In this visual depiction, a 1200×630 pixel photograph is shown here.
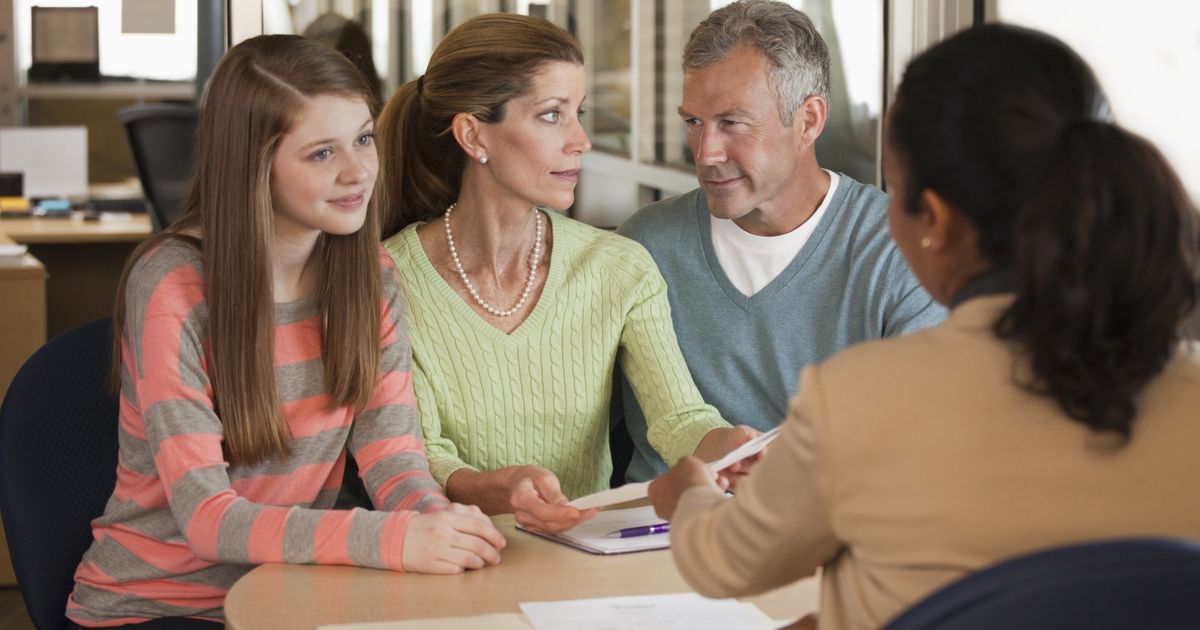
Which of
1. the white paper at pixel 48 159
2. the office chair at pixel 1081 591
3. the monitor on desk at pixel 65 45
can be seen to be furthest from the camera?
the monitor on desk at pixel 65 45

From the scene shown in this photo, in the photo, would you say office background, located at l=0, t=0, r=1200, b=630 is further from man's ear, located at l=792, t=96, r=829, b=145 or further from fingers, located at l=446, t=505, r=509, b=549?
fingers, located at l=446, t=505, r=509, b=549

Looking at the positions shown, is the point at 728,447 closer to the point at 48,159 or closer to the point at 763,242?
the point at 763,242

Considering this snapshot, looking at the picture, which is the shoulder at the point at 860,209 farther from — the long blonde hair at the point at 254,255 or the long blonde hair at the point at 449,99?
the long blonde hair at the point at 254,255

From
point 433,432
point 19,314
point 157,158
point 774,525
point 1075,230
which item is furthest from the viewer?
point 157,158

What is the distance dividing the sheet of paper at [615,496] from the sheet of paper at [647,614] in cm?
11

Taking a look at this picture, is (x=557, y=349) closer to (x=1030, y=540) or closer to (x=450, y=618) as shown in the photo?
(x=450, y=618)

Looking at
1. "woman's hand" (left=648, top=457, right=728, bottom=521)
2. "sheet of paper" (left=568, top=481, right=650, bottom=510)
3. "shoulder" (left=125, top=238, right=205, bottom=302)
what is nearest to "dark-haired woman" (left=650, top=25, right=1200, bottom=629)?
"woman's hand" (left=648, top=457, right=728, bottom=521)

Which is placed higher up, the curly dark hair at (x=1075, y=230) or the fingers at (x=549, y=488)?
the curly dark hair at (x=1075, y=230)

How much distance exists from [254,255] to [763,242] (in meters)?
0.87

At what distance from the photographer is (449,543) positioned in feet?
4.98

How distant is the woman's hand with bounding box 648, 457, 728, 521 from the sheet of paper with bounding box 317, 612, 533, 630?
0.17 meters

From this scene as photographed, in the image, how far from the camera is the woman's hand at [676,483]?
50.5 inches

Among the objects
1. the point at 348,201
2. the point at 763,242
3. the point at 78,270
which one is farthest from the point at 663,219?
the point at 78,270

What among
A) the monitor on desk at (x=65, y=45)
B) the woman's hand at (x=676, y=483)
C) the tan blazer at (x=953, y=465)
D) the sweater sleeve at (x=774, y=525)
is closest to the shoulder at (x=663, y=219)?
the woman's hand at (x=676, y=483)
